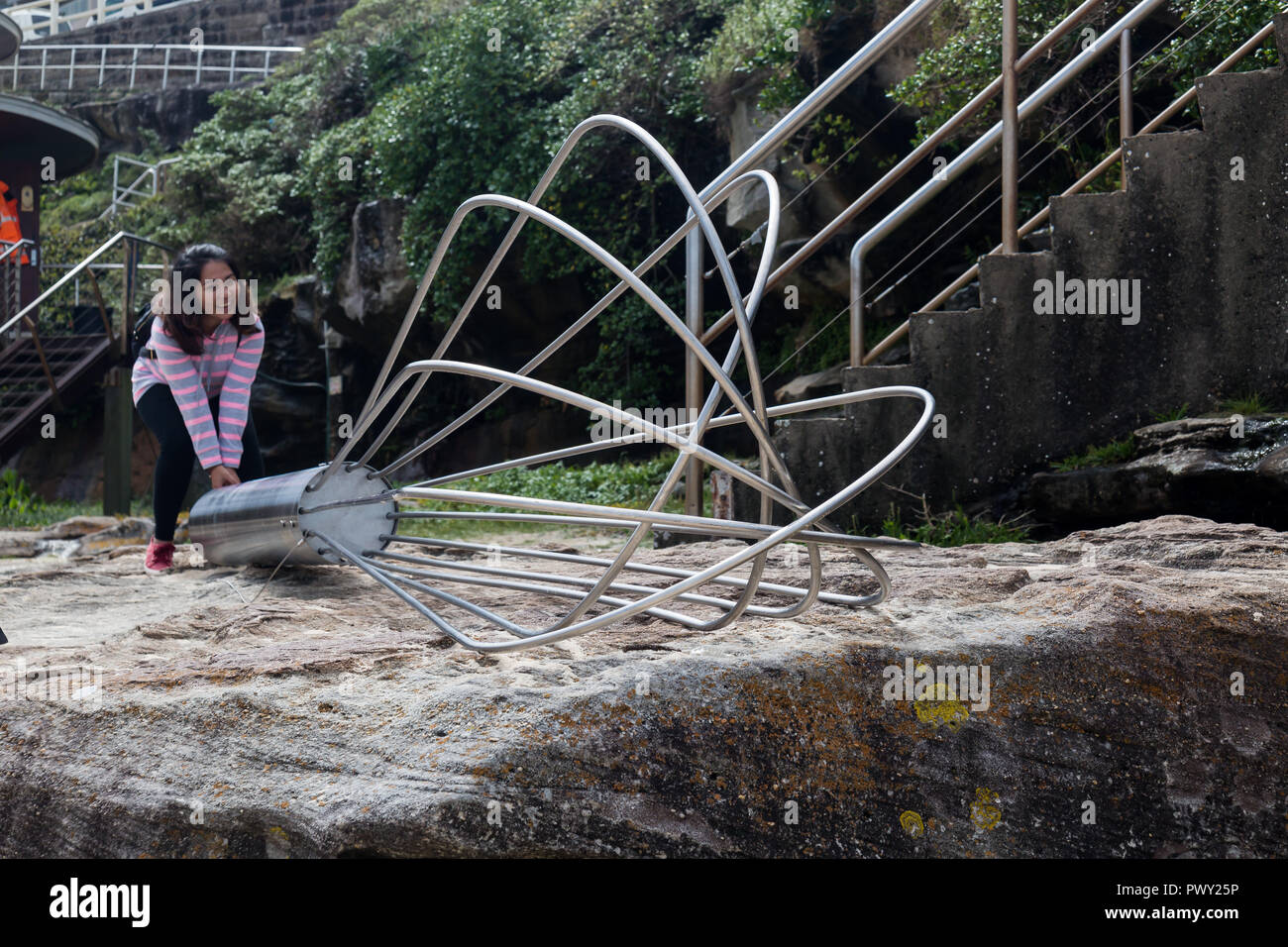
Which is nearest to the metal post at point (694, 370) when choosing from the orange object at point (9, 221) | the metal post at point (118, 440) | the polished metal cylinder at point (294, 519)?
the polished metal cylinder at point (294, 519)

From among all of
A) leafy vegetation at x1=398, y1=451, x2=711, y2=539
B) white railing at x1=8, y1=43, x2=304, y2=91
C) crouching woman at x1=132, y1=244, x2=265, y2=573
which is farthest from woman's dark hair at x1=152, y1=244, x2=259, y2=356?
white railing at x1=8, y1=43, x2=304, y2=91

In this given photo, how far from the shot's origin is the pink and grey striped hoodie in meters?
2.68

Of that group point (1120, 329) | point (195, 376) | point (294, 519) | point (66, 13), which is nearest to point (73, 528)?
point (195, 376)

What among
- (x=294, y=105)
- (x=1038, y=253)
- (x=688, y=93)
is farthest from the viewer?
(x=294, y=105)

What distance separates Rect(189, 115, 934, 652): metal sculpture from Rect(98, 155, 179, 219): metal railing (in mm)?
13374

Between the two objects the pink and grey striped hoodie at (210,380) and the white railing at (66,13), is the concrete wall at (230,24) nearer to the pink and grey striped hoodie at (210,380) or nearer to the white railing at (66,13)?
the white railing at (66,13)

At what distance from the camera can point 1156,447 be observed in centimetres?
287

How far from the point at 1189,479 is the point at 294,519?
2.37 meters

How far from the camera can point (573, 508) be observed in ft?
3.92

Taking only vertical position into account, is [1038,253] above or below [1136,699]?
above

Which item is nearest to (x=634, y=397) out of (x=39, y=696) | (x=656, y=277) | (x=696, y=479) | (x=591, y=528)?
(x=656, y=277)

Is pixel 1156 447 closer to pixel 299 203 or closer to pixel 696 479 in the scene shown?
pixel 696 479

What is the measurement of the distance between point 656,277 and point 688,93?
151 cm

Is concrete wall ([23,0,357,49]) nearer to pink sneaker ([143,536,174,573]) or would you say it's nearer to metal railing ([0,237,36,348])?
metal railing ([0,237,36,348])
